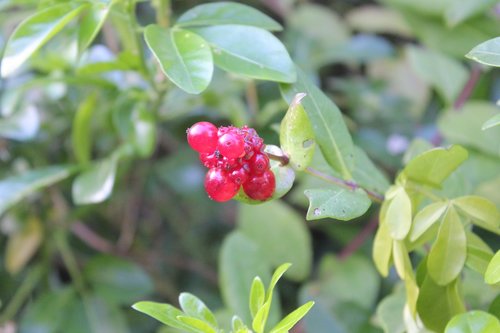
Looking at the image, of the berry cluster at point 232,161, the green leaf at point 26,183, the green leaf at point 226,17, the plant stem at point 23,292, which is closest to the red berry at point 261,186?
the berry cluster at point 232,161

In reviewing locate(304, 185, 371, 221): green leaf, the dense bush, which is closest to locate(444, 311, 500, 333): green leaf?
the dense bush

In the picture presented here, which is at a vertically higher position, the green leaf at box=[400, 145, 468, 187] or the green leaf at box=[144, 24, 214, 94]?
the green leaf at box=[144, 24, 214, 94]

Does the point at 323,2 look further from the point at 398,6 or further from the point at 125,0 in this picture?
the point at 125,0

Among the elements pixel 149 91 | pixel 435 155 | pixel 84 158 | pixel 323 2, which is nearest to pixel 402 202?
pixel 435 155

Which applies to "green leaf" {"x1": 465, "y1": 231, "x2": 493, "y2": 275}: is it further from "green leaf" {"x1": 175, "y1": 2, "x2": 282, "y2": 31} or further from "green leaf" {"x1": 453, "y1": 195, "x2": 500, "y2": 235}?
"green leaf" {"x1": 175, "y1": 2, "x2": 282, "y2": 31}

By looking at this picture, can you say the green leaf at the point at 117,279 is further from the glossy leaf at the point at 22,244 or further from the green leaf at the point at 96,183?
the green leaf at the point at 96,183

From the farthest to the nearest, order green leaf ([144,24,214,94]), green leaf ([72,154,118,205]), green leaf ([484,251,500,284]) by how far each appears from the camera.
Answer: green leaf ([72,154,118,205]) → green leaf ([144,24,214,94]) → green leaf ([484,251,500,284])

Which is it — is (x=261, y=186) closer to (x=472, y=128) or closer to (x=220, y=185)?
(x=220, y=185)
